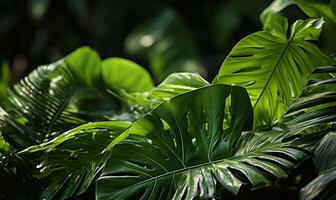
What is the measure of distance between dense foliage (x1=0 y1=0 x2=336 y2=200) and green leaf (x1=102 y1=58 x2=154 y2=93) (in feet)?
1.11

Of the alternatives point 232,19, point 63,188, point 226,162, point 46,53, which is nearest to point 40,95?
point 63,188

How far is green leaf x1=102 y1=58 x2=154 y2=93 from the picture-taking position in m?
1.42

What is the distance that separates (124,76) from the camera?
4.71 ft

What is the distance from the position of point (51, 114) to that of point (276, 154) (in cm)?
52

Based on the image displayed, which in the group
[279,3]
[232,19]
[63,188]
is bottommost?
[232,19]

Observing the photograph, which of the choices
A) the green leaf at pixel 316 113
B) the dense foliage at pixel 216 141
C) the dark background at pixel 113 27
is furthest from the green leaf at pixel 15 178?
the dark background at pixel 113 27

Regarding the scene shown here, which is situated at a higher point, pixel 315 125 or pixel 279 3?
pixel 279 3

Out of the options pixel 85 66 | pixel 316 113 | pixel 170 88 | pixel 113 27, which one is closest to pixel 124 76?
pixel 85 66

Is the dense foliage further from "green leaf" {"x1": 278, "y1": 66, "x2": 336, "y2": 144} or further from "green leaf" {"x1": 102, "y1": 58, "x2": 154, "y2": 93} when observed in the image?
"green leaf" {"x1": 102, "y1": 58, "x2": 154, "y2": 93}

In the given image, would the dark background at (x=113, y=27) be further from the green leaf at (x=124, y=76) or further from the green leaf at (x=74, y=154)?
the green leaf at (x=74, y=154)

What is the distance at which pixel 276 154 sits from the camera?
788 millimetres

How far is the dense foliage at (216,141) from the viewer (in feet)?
2.52

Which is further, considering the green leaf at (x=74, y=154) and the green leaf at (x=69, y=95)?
the green leaf at (x=69, y=95)

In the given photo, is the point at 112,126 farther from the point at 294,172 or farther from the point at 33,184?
the point at 294,172
